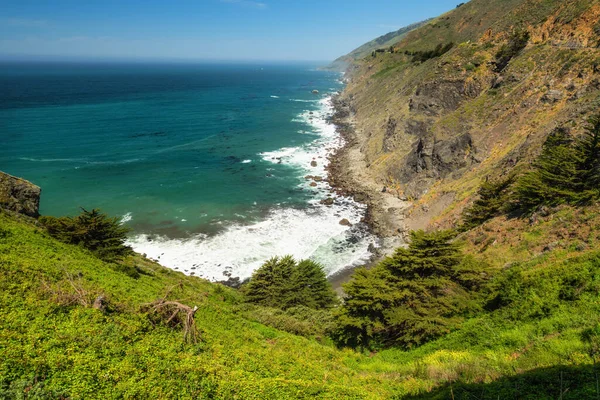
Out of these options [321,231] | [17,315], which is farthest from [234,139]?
[17,315]

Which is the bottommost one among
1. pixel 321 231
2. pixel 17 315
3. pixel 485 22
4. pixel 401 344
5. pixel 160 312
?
pixel 321 231

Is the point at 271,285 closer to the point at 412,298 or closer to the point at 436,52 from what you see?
the point at 412,298

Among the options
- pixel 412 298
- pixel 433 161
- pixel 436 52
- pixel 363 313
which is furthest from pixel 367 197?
pixel 436 52

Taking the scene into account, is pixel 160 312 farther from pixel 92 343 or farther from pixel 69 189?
pixel 69 189

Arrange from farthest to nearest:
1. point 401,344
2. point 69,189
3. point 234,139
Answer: point 234,139 → point 69,189 → point 401,344

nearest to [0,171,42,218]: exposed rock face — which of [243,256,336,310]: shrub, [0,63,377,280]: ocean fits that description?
[0,63,377,280]: ocean

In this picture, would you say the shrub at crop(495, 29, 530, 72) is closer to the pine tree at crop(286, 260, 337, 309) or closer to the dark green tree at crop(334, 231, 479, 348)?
the pine tree at crop(286, 260, 337, 309)
